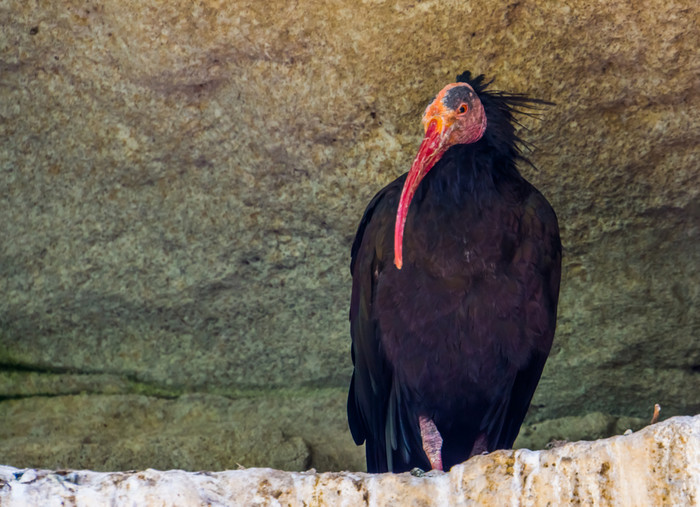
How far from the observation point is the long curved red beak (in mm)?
3799

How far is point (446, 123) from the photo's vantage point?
3998mm

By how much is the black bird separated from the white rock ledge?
1047 millimetres

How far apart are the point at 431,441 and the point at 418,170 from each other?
114cm

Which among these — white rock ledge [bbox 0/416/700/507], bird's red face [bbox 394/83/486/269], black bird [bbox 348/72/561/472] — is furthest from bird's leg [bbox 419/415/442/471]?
white rock ledge [bbox 0/416/700/507]

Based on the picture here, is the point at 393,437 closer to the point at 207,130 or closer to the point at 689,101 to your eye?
the point at 207,130

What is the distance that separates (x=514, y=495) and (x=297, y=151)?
2.18 meters

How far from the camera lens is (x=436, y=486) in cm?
295

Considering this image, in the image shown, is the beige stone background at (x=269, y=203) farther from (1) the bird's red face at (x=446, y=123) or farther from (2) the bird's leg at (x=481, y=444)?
(2) the bird's leg at (x=481, y=444)

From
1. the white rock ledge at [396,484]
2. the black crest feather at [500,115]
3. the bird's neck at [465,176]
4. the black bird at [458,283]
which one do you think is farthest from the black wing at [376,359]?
the white rock ledge at [396,484]

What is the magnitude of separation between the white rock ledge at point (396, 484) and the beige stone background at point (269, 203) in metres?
1.92

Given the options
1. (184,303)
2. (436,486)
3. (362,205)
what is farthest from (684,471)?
(184,303)

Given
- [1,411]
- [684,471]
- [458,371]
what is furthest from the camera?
[1,411]

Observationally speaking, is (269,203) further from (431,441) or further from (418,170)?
(431,441)

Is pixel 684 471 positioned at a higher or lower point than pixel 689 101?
lower
